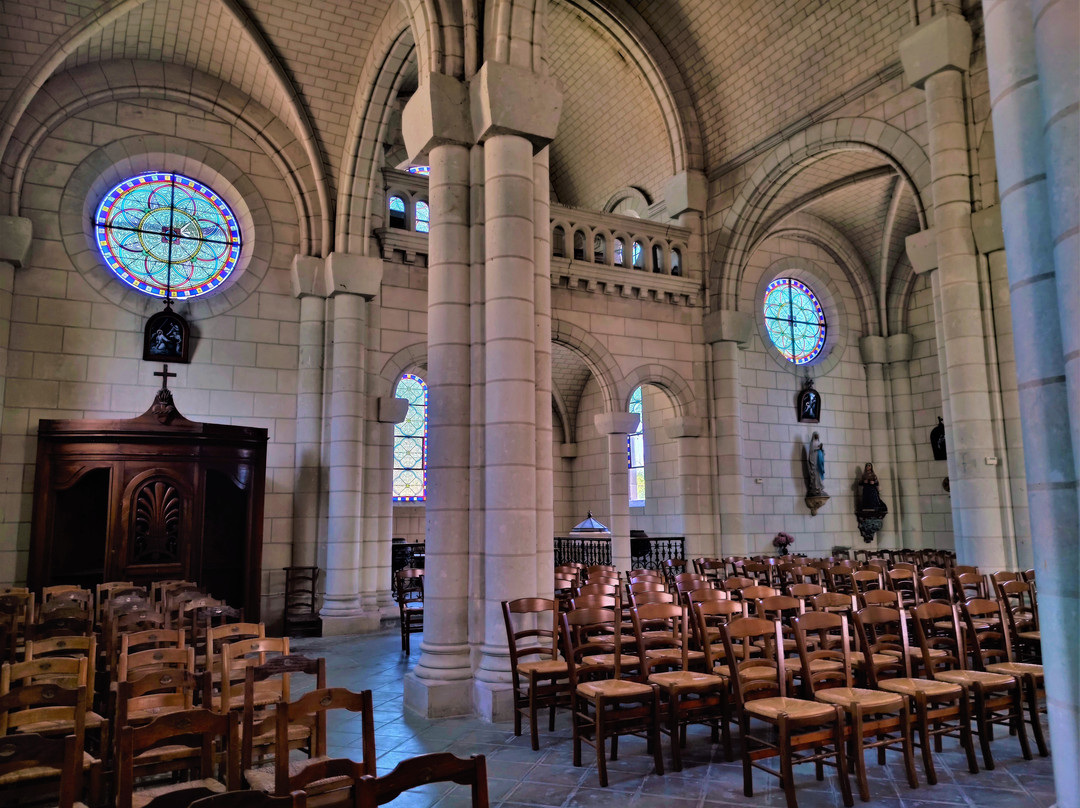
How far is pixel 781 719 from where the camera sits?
3969mm

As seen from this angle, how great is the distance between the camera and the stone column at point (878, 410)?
17.4 m

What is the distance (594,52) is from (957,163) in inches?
310

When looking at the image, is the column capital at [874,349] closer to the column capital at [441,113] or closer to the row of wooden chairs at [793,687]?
the row of wooden chairs at [793,687]

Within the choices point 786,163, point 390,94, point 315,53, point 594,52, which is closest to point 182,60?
point 315,53

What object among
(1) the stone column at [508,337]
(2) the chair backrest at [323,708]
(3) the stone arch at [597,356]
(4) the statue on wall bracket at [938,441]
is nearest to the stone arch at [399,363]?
(3) the stone arch at [597,356]

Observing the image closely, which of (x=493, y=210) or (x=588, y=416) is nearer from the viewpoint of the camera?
(x=493, y=210)

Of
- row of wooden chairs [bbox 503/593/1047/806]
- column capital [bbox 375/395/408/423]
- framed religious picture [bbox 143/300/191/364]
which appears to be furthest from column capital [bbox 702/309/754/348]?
framed religious picture [bbox 143/300/191/364]

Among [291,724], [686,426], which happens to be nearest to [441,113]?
[291,724]

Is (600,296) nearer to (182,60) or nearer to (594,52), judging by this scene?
(594,52)

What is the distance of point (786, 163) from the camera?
1337cm

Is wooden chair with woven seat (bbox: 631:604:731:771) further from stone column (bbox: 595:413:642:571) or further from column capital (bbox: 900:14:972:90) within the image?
column capital (bbox: 900:14:972:90)

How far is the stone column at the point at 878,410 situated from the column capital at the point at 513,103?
518 inches

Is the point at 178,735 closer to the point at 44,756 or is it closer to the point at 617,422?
the point at 44,756

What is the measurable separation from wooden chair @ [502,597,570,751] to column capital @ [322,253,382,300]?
22.0 ft
